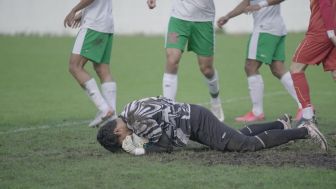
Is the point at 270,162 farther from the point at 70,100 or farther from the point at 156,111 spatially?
the point at 70,100

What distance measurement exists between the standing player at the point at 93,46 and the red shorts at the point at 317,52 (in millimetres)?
2621

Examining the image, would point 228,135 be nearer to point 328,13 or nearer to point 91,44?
point 328,13

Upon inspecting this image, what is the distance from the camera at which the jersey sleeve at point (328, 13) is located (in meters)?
9.46

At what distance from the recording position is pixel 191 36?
1131 centimetres

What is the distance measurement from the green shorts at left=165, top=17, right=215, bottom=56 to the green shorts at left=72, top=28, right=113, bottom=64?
34.9 inches

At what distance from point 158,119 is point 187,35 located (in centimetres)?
314

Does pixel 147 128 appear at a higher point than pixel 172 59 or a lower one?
lower

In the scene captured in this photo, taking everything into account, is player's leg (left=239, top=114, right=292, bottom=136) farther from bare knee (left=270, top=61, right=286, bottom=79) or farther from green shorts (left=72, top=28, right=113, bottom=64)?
bare knee (left=270, top=61, right=286, bottom=79)

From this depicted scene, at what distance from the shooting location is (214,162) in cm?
790

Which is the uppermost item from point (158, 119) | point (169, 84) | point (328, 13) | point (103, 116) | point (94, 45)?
point (328, 13)

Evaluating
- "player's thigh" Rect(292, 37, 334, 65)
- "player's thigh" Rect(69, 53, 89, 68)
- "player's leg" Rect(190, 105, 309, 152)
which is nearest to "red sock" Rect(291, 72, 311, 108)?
"player's thigh" Rect(292, 37, 334, 65)

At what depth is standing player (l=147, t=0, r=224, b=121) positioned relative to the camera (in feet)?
35.7

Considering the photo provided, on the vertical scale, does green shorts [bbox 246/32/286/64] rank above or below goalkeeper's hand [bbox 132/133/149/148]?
above

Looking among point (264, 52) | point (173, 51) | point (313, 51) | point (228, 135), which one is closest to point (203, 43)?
point (173, 51)
